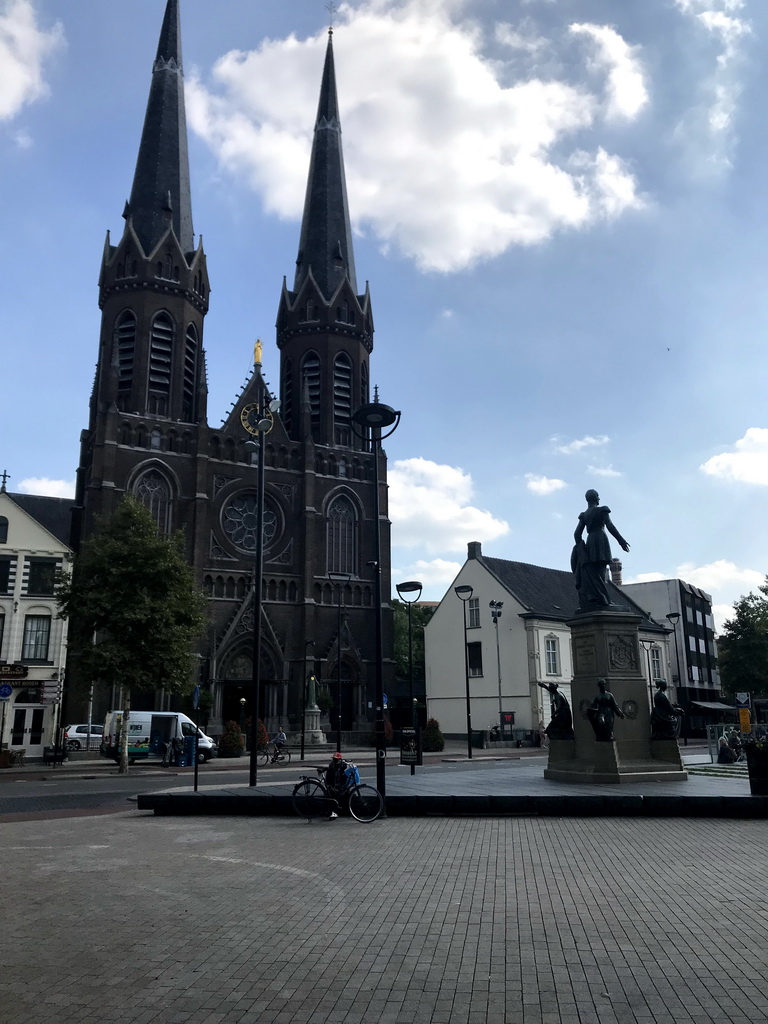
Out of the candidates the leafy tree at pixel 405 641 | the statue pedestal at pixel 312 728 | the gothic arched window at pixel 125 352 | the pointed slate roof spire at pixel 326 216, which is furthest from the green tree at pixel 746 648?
the gothic arched window at pixel 125 352

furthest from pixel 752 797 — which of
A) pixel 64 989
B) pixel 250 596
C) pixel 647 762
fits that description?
pixel 250 596

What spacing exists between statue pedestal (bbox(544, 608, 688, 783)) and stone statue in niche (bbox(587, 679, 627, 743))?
20 cm

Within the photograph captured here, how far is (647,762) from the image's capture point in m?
17.1

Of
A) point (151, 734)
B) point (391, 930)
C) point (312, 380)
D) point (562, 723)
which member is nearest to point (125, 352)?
point (312, 380)

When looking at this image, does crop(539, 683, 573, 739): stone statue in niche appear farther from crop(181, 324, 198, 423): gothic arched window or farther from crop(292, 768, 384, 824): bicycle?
crop(181, 324, 198, 423): gothic arched window

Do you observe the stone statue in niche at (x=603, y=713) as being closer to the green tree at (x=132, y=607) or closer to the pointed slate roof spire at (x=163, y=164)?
the green tree at (x=132, y=607)

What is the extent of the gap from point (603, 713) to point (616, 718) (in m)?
0.99

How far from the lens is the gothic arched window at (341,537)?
Answer: 59781 millimetres

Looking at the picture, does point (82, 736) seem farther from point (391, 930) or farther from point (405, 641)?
point (391, 930)

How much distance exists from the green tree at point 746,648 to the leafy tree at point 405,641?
22.4m

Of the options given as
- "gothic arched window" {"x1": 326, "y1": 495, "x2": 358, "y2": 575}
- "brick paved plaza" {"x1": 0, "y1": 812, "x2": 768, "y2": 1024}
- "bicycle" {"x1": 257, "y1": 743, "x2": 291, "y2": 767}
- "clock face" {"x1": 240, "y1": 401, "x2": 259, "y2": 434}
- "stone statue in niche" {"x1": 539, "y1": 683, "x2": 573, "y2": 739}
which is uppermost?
"clock face" {"x1": 240, "y1": 401, "x2": 259, "y2": 434}

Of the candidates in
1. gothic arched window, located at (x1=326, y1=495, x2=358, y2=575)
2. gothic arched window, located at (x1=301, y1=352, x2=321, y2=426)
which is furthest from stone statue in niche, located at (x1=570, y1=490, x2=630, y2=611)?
gothic arched window, located at (x1=301, y1=352, x2=321, y2=426)

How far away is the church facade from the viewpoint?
177ft

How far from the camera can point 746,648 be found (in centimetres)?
6031
